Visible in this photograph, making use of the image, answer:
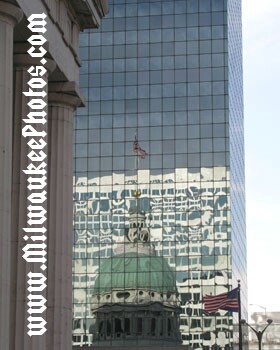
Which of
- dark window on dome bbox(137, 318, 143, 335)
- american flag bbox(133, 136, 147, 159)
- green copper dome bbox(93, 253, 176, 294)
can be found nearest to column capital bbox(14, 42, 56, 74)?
american flag bbox(133, 136, 147, 159)

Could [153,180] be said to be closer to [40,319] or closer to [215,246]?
[215,246]

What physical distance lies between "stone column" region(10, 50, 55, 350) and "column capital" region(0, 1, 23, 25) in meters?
3.21

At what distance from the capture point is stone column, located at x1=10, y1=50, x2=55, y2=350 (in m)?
32.1

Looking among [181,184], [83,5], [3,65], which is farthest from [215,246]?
[3,65]

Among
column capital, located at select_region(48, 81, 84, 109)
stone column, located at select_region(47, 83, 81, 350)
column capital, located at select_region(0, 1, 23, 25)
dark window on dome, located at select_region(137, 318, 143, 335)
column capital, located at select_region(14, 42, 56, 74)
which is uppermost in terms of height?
column capital, located at select_region(0, 1, 23, 25)

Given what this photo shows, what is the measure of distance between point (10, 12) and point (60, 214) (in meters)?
9.11

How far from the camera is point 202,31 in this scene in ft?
428

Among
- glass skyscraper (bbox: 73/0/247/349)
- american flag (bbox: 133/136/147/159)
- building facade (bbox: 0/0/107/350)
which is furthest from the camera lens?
glass skyscraper (bbox: 73/0/247/349)

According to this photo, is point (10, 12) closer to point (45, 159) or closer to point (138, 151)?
point (45, 159)

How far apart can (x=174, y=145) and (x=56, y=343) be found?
93.6 metres

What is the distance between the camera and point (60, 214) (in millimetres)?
Result: 36688

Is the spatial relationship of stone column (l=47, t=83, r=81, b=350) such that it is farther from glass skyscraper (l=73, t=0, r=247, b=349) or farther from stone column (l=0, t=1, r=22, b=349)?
glass skyscraper (l=73, t=0, r=247, b=349)

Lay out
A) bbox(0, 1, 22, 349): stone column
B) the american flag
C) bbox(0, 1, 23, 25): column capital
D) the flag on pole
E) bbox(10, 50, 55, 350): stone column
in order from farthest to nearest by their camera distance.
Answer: the american flag
the flag on pole
bbox(10, 50, 55, 350): stone column
bbox(0, 1, 23, 25): column capital
bbox(0, 1, 22, 349): stone column

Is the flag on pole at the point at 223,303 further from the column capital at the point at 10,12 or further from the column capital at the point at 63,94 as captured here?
the column capital at the point at 10,12
